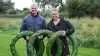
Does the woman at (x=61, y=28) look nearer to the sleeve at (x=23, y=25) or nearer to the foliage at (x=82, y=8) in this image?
the sleeve at (x=23, y=25)

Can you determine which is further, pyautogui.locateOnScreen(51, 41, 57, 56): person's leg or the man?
the man

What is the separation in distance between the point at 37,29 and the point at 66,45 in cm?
72

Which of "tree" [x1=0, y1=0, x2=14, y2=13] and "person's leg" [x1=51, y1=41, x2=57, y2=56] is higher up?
"person's leg" [x1=51, y1=41, x2=57, y2=56]

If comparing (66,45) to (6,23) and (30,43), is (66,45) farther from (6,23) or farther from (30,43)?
(6,23)

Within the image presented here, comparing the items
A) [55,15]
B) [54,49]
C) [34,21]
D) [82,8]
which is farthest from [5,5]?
[55,15]

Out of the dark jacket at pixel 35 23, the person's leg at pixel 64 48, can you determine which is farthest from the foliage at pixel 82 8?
the person's leg at pixel 64 48

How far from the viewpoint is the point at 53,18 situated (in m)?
8.11

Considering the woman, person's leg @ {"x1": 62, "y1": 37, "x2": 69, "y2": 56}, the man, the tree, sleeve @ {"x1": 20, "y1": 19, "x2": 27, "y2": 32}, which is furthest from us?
the tree

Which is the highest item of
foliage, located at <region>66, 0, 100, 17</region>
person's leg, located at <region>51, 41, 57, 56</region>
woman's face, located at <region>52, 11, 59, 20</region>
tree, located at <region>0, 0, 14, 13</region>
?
woman's face, located at <region>52, 11, 59, 20</region>

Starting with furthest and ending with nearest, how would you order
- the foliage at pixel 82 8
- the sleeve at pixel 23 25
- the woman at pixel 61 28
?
the foliage at pixel 82 8
the sleeve at pixel 23 25
the woman at pixel 61 28

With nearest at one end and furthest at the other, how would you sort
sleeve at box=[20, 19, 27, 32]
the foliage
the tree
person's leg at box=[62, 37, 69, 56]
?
1. person's leg at box=[62, 37, 69, 56]
2. sleeve at box=[20, 19, 27, 32]
3. the foliage
4. the tree

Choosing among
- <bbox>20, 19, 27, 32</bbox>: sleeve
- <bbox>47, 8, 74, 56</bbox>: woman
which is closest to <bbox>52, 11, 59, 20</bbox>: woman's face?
<bbox>47, 8, 74, 56</bbox>: woman

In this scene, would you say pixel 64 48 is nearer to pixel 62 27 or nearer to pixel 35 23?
pixel 62 27

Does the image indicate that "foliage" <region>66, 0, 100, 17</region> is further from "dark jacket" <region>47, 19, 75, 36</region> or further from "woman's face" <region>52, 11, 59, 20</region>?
"woman's face" <region>52, 11, 59, 20</region>
